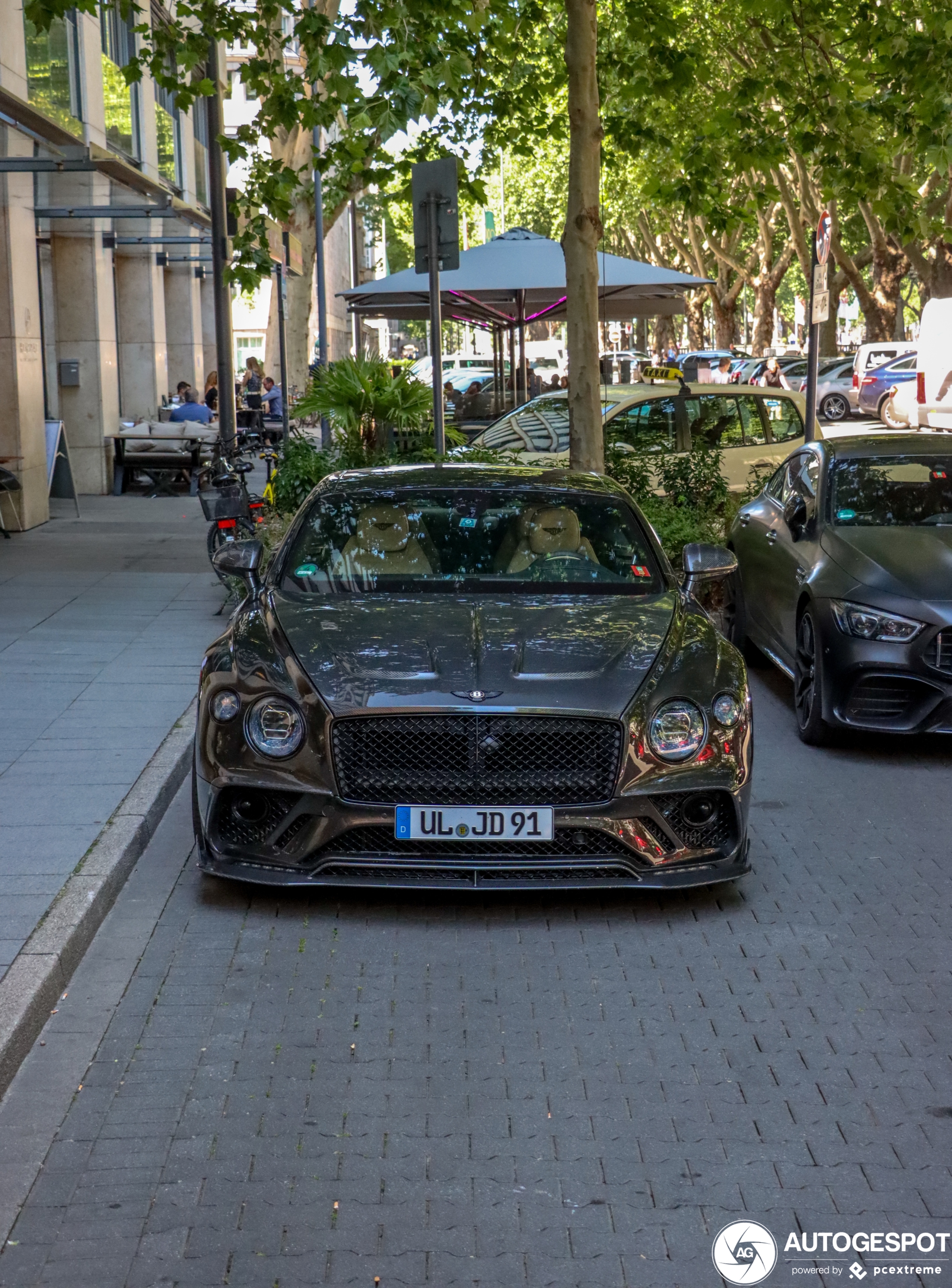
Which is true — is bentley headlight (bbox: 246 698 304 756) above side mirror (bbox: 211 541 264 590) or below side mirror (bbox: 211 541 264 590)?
below

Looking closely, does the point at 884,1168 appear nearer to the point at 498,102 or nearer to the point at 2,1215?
the point at 2,1215

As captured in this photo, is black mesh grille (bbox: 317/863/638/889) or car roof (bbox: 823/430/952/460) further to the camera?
car roof (bbox: 823/430/952/460)

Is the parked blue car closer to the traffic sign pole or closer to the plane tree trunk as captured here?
the traffic sign pole

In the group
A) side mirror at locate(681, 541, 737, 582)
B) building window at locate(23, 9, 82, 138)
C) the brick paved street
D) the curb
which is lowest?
the brick paved street

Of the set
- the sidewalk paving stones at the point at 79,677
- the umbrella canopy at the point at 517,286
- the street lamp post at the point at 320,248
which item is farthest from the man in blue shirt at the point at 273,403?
the sidewalk paving stones at the point at 79,677

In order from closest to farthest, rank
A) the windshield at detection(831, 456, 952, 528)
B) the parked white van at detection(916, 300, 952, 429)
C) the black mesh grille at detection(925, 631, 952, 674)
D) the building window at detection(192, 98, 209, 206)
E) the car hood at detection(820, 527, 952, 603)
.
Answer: the black mesh grille at detection(925, 631, 952, 674)
the car hood at detection(820, 527, 952, 603)
the windshield at detection(831, 456, 952, 528)
the parked white van at detection(916, 300, 952, 429)
the building window at detection(192, 98, 209, 206)

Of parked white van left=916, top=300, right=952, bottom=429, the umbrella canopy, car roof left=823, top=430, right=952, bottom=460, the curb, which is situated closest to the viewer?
the curb

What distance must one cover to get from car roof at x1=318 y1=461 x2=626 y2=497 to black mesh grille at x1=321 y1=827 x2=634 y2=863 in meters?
2.02

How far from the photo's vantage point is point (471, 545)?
22.5ft

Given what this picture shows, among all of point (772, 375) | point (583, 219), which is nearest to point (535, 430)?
point (583, 219)

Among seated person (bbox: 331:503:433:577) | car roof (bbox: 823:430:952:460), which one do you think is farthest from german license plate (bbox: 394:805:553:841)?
car roof (bbox: 823:430:952:460)

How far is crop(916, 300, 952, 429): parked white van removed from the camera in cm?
2838

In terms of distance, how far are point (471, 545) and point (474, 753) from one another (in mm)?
1536

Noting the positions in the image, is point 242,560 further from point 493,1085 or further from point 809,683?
point 809,683
